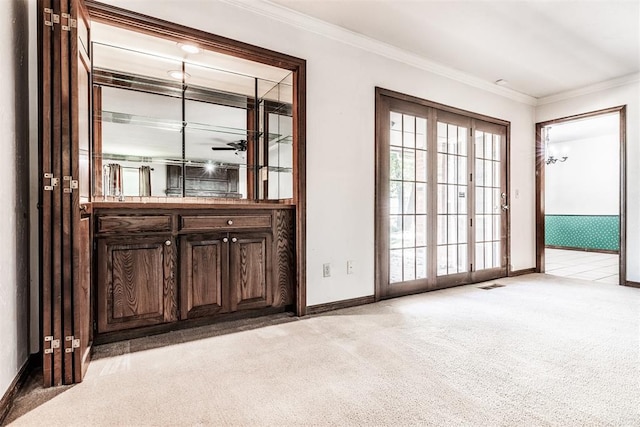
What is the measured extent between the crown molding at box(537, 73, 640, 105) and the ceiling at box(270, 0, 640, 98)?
0.32ft

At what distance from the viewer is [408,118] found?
3.65 m

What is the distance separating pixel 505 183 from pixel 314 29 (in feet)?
10.8

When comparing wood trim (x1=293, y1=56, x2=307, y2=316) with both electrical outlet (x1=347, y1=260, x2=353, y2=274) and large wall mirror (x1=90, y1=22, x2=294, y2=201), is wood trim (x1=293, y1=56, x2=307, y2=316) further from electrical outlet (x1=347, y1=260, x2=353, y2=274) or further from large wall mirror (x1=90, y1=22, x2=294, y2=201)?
electrical outlet (x1=347, y1=260, x2=353, y2=274)

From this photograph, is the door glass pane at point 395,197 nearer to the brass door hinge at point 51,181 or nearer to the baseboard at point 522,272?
the baseboard at point 522,272

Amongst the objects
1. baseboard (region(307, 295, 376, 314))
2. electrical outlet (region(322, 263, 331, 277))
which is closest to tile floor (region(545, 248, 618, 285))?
baseboard (region(307, 295, 376, 314))

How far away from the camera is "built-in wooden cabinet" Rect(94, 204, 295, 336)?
2197 mm

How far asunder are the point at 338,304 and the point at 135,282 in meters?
1.65

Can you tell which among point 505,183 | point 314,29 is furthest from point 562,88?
point 314,29

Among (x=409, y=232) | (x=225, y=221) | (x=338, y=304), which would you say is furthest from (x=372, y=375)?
(x=409, y=232)

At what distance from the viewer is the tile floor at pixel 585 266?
186 inches

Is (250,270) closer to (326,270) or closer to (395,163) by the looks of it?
(326,270)

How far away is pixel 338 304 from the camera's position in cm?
307

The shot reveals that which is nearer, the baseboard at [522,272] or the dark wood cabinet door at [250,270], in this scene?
the dark wood cabinet door at [250,270]

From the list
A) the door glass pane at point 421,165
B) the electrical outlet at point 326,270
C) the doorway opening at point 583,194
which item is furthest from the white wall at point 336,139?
the doorway opening at point 583,194
